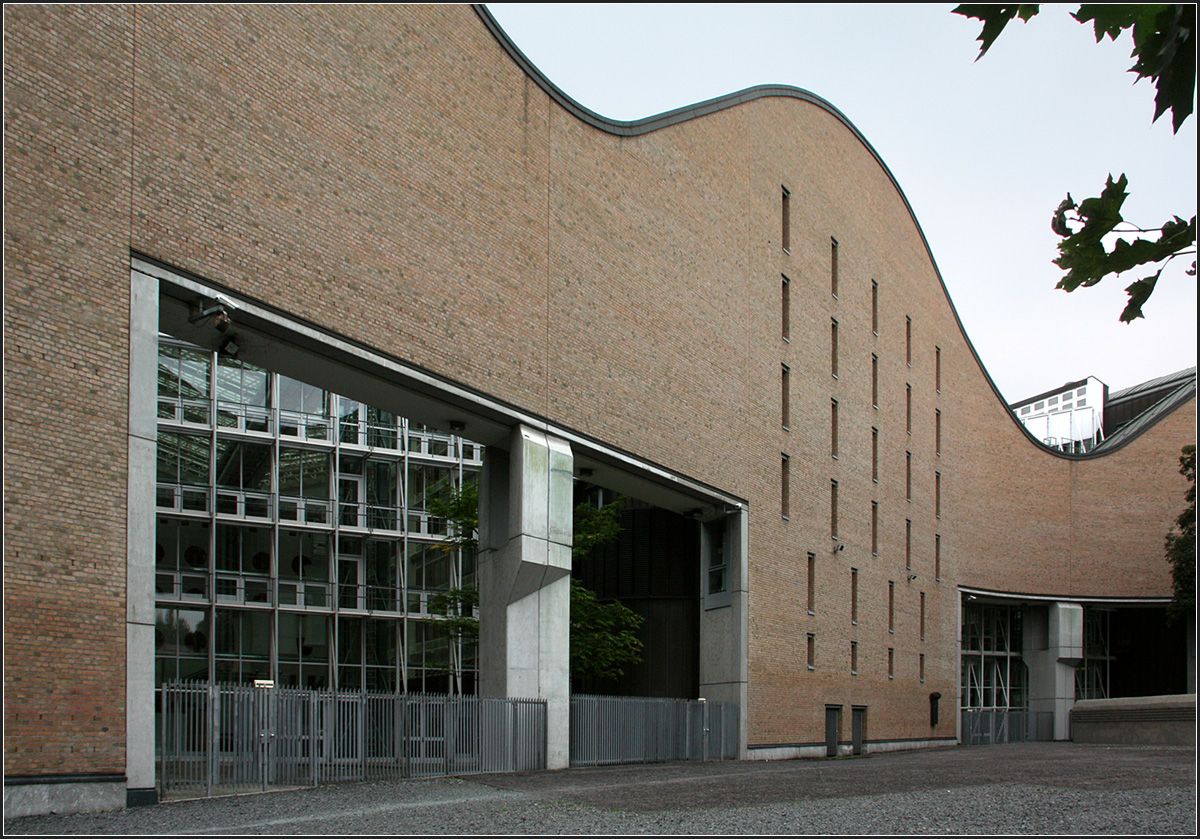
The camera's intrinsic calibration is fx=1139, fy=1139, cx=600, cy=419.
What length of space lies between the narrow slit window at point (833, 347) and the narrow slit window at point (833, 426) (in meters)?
1.07

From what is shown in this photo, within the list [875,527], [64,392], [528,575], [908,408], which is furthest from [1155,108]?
[908,408]

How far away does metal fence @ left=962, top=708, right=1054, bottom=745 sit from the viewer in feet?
167

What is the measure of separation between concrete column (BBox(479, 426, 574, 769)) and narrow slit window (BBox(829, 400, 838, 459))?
52.1 ft

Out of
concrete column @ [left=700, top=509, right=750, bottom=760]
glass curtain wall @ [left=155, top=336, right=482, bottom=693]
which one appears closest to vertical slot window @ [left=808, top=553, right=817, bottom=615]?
concrete column @ [left=700, top=509, right=750, bottom=760]

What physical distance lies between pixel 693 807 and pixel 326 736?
6759 millimetres

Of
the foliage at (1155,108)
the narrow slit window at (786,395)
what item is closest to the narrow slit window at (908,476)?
the narrow slit window at (786,395)

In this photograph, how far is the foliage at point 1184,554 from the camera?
4841 cm

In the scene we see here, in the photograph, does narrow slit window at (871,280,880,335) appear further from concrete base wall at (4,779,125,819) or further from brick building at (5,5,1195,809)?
concrete base wall at (4,779,125,819)

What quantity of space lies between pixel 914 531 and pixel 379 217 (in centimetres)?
3118

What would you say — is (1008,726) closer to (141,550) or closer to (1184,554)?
(1184,554)

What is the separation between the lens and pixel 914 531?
150 feet

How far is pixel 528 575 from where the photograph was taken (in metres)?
23.8

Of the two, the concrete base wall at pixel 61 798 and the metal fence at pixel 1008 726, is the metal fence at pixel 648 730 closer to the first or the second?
the concrete base wall at pixel 61 798

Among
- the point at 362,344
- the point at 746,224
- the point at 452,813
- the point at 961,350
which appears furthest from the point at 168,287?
the point at 961,350
